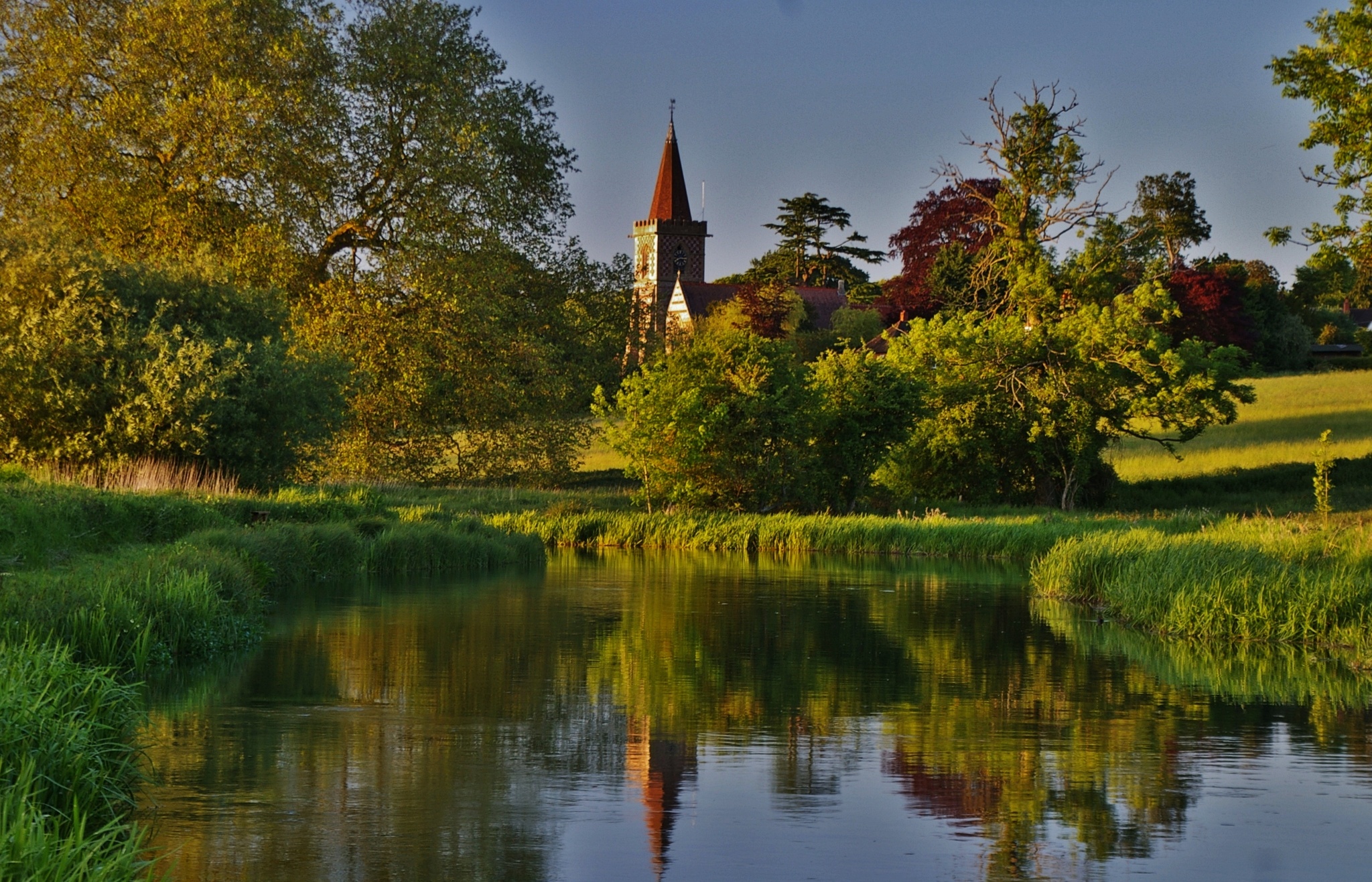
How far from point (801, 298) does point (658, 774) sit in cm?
6232

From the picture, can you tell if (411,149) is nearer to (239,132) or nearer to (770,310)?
(239,132)

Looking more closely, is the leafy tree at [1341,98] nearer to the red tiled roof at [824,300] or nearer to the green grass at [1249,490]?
the green grass at [1249,490]

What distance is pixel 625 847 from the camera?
27.1ft

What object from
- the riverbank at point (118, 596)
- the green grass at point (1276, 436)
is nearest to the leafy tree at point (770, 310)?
the green grass at point (1276, 436)

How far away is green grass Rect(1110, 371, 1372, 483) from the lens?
45.3 meters

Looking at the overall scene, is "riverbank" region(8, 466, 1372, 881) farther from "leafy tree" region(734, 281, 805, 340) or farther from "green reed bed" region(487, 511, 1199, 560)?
"leafy tree" region(734, 281, 805, 340)

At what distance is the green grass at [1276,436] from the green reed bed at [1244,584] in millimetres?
24288

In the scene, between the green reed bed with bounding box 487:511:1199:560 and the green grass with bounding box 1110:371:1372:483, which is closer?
the green reed bed with bounding box 487:511:1199:560

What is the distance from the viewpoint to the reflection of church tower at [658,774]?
8.52 metres

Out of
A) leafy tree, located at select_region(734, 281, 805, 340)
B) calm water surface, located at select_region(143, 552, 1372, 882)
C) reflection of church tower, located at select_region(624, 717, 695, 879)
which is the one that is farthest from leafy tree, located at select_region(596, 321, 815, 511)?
leafy tree, located at select_region(734, 281, 805, 340)

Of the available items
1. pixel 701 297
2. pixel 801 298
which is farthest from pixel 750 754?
pixel 701 297

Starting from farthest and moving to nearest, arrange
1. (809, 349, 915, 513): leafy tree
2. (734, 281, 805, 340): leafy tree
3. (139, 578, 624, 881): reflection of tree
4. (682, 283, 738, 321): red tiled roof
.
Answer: (682, 283, 738, 321): red tiled roof → (734, 281, 805, 340): leafy tree → (809, 349, 915, 513): leafy tree → (139, 578, 624, 881): reflection of tree

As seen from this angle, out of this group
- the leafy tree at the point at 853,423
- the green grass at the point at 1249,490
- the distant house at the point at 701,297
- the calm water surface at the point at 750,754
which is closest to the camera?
the calm water surface at the point at 750,754

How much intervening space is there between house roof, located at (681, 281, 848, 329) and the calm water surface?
5500 centimetres
